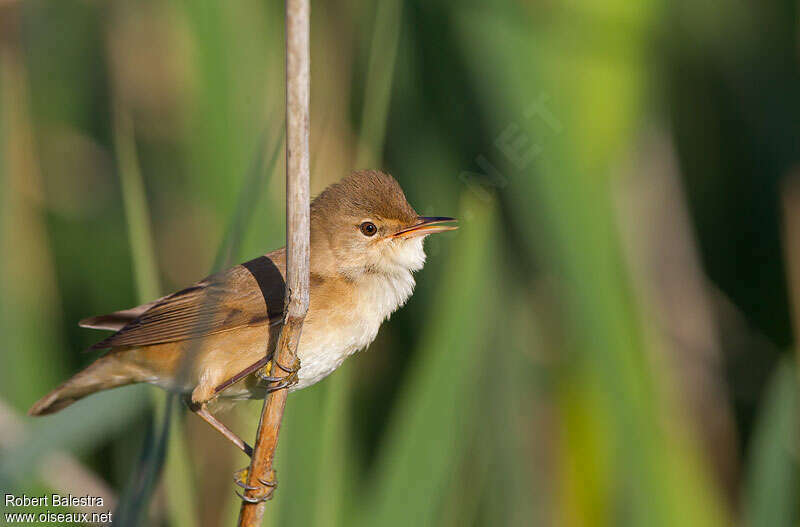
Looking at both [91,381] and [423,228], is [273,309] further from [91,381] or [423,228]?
[91,381]

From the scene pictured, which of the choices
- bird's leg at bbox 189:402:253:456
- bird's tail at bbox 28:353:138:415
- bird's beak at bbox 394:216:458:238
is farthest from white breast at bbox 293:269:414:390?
bird's tail at bbox 28:353:138:415

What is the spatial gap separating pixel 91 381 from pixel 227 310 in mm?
469

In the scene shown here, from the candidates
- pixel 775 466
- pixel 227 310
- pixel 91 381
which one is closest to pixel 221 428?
pixel 227 310

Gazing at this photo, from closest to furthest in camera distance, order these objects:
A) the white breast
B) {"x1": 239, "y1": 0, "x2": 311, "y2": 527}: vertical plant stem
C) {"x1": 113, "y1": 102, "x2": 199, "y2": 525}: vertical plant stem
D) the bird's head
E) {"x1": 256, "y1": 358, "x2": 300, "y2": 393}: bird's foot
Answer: {"x1": 239, "y1": 0, "x2": 311, "y2": 527}: vertical plant stem
{"x1": 256, "y1": 358, "x2": 300, "y2": 393}: bird's foot
{"x1": 113, "y1": 102, "x2": 199, "y2": 525}: vertical plant stem
the white breast
the bird's head

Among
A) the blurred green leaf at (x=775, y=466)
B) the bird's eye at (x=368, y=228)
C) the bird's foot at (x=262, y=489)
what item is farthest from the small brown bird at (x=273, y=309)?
the blurred green leaf at (x=775, y=466)

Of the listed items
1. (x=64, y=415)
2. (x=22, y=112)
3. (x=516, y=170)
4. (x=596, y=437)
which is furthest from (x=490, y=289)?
(x=22, y=112)

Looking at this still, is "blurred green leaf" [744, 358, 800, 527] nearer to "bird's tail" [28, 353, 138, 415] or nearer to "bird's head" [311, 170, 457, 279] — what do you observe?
"bird's head" [311, 170, 457, 279]

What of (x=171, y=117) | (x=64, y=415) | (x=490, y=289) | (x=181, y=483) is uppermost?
(x=171, y=117)

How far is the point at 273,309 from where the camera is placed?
2314 millimetres

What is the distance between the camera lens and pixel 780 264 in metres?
3.54

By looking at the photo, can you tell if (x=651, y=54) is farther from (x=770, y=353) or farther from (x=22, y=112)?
(x=22, y=112)

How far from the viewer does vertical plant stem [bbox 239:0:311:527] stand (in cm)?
139

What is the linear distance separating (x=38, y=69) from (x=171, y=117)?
58 cm

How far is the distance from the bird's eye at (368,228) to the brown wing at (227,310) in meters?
0.25
